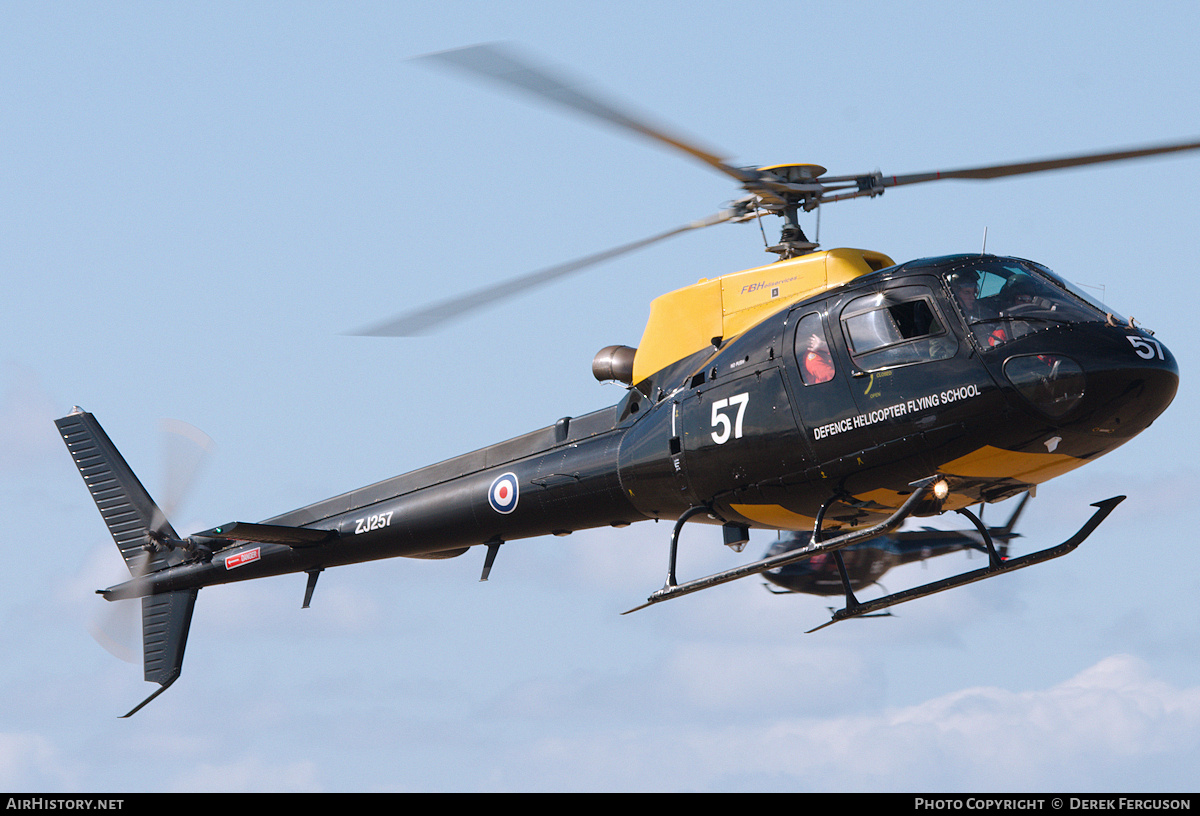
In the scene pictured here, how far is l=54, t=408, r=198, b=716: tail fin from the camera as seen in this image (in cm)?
2325

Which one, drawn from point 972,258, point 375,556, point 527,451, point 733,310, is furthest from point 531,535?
point 972,258

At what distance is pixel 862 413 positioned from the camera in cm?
1598

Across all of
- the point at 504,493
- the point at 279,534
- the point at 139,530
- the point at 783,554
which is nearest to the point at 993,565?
the point at 783,554

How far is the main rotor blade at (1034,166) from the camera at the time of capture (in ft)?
49.1

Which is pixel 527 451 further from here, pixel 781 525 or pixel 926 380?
pixel 926 380

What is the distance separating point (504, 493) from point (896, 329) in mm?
6444

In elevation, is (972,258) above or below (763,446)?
above

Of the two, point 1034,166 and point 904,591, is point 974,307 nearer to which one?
point 1034,166

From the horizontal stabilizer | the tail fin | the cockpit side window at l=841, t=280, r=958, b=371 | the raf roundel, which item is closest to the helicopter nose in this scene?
the cockpit side window at l=841, t=280, r=958, b=371

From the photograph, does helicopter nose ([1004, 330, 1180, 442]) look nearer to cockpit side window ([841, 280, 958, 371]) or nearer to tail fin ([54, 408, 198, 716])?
cockpit side window ([841, 280, 958, 371])

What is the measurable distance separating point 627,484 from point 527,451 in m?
1.99

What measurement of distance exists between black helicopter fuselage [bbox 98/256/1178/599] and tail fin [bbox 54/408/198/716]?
4.43 metres

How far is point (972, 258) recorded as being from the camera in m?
16.1
